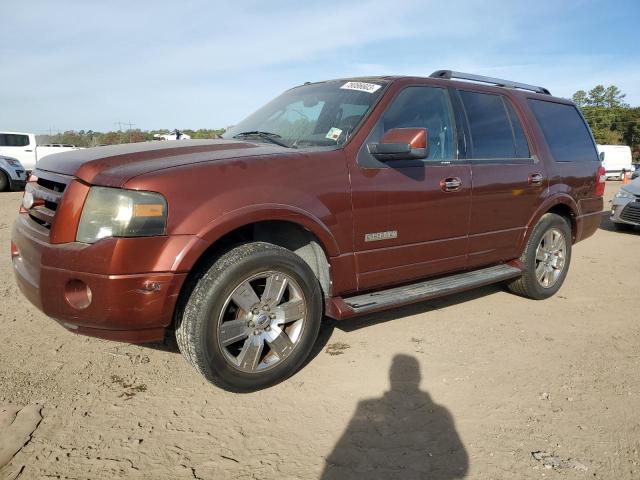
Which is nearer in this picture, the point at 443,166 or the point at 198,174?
the point at 198,174

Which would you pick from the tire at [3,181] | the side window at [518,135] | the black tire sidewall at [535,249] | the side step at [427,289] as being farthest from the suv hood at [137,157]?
the tire at [3,181]

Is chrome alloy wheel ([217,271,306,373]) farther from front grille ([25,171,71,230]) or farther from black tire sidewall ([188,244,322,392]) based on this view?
front grille ([25,171,71,230])

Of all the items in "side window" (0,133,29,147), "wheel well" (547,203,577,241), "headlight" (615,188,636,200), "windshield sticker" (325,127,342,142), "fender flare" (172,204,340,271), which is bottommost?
"headlight" (615,188,636,200)

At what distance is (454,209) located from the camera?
12.8ft

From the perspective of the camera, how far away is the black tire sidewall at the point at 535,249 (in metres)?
4.75

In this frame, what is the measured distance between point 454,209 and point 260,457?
2369mm

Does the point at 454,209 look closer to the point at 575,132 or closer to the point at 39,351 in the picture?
the point at 575,132

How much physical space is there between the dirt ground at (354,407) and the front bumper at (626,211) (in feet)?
19.8

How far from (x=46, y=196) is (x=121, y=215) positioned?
75 cm

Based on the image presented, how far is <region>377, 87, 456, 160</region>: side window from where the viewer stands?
3.69 meters

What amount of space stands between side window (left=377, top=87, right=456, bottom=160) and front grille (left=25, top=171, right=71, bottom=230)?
2.11 metres

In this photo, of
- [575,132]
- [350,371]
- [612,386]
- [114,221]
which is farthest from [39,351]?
[575,132]

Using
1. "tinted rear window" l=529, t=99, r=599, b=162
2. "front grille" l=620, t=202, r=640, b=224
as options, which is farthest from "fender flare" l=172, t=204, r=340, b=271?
"front grille" l=620, t=202, r=640, b=224

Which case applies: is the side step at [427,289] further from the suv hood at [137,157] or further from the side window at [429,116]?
the suv hood at [137,157]
